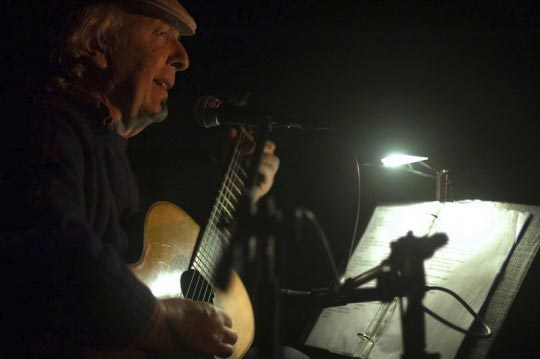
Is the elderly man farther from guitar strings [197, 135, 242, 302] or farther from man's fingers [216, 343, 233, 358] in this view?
guitar strings [197, 135, 242, 302]

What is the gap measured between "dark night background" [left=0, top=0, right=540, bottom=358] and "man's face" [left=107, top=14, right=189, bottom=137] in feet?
2.42

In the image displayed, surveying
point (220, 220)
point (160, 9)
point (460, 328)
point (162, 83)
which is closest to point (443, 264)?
point (460, 328)

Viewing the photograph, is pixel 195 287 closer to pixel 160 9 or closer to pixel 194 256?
pixel 194 256

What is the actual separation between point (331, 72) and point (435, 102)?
2.30 feet

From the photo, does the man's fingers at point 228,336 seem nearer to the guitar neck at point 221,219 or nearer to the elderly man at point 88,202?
the elderly man at point 88,202

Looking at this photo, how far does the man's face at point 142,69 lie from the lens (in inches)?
69.5

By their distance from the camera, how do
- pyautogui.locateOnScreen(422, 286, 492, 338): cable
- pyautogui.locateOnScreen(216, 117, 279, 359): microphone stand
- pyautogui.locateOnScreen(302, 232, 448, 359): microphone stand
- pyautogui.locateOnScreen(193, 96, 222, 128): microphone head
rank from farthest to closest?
pyautogui.locateOnScreen(193, 96, 222, 128): microphone head < pyautogui.locateOnScreen(422, 286, 492, 338): cable < pyautogui.locateOnScreen(302, 232, 448, 359): microphone stand < pyautogui.locateOnScreen(216, 117, 279, 359): microphone stand

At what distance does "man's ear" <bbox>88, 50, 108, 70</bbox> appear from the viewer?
173 centimetres

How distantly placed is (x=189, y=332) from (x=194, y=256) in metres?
0.36

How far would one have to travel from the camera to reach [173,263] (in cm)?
162

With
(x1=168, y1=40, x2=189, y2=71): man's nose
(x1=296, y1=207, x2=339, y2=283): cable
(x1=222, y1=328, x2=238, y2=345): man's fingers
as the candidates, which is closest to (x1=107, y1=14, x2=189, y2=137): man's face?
(x1=168, y1=40, x2=189, y2=71): man's nose

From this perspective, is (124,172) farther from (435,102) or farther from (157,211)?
(435,102)

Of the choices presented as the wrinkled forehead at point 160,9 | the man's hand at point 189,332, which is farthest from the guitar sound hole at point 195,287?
the wrinkled forehead at point 160,9

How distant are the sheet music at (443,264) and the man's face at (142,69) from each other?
3.59 ft
